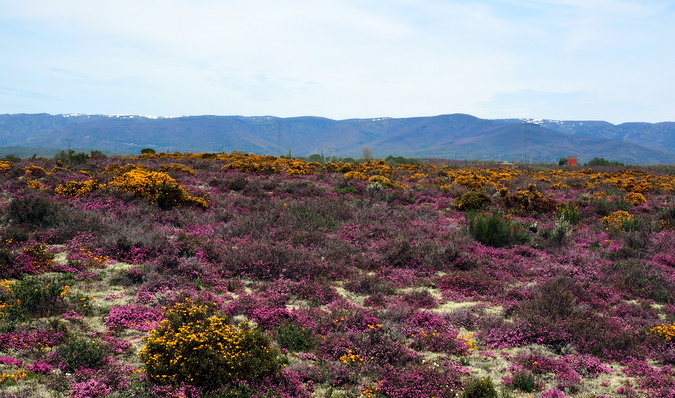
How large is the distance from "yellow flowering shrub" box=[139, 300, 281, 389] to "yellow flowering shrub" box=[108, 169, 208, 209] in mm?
10683

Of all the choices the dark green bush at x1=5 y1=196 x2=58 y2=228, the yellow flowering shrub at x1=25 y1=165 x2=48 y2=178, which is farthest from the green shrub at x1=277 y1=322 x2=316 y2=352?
the yellow flowering shrub at x1=25 y1=165 x2=48 y2=178

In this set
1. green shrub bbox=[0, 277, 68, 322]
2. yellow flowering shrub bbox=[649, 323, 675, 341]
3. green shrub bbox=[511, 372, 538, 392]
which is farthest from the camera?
yellow flowering shrub bbox=[649, 323, 675, 341]

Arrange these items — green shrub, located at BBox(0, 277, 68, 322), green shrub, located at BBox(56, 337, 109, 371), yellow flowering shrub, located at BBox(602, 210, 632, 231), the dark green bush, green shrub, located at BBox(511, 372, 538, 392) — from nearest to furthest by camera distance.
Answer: green shrub, located at BBox(56, 337, 109, 371)
green shrub, located at BBox(511, 372, 538, 392)
green shrub, located at BBox(0, 277, 68, 322)
the dark green bush
yellow flowering shrub, located at BBox(602, 210, 632, 231)

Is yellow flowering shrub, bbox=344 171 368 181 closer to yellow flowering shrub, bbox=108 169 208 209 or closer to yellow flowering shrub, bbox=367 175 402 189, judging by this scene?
yellow flowering shrub, bbox=367 175 402 189

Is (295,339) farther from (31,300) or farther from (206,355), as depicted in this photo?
(31,300)

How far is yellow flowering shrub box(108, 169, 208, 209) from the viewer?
627 inches

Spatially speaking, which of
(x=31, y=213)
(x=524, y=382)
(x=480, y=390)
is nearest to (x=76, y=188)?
(x=31, y=213)

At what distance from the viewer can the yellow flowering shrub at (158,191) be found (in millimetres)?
15922

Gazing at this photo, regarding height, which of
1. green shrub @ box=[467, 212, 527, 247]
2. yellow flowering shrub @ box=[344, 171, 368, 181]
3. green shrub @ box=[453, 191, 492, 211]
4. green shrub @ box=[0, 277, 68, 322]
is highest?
yellow flowering shrub @ box=[344, 171, 368, 181]

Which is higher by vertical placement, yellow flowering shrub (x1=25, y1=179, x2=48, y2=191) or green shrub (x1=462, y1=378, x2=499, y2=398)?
yellow flowering shrub (x1=25, y1=179, x2=48, y2=191)

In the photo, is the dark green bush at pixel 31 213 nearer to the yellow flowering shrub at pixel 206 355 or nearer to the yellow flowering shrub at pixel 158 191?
the yellow flowering shrub at pixel 158 191

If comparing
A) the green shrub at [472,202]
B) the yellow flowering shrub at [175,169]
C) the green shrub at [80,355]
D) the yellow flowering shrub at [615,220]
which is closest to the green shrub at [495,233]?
the yellow flowering shrub at [615,220]

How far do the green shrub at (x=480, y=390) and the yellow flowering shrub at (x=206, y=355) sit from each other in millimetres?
2598

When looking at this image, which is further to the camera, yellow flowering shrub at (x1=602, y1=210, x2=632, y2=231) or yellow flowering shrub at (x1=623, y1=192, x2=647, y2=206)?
yellow flowering shrub at (x1=623, y1=192, x2=647, y2=206)
